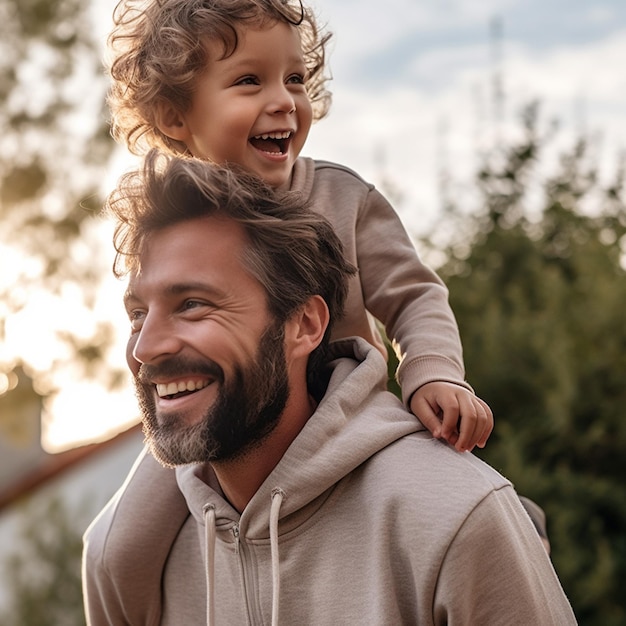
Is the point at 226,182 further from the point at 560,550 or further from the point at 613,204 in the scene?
the point at 613,204

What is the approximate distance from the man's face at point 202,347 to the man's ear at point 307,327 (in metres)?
0.04

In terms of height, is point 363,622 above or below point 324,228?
below

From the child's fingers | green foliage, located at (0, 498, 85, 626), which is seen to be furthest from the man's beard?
green foliage, located at (0, 498, 85, 626)

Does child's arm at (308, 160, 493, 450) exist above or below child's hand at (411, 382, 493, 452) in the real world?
above

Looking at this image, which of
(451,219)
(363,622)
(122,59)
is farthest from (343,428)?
(451,219)

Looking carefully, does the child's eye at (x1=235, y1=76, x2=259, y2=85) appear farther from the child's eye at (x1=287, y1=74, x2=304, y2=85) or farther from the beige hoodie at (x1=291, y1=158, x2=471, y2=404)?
the beige hoodie at (x1=291, y1=158, x2=471, y2=404)

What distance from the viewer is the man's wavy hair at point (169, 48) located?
2922 millimetres

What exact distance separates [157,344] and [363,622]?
30.0 inches

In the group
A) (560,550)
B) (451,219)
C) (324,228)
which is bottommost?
(560,550)

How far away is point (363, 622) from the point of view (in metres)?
2.46

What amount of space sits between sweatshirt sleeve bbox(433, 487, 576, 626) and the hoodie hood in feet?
1.06

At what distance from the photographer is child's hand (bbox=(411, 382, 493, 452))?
8.40 feet

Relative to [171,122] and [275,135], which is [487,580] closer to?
[275,135]

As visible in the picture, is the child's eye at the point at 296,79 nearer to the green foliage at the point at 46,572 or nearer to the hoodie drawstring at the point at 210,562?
the hoodie drawstring at the point at 210,562
